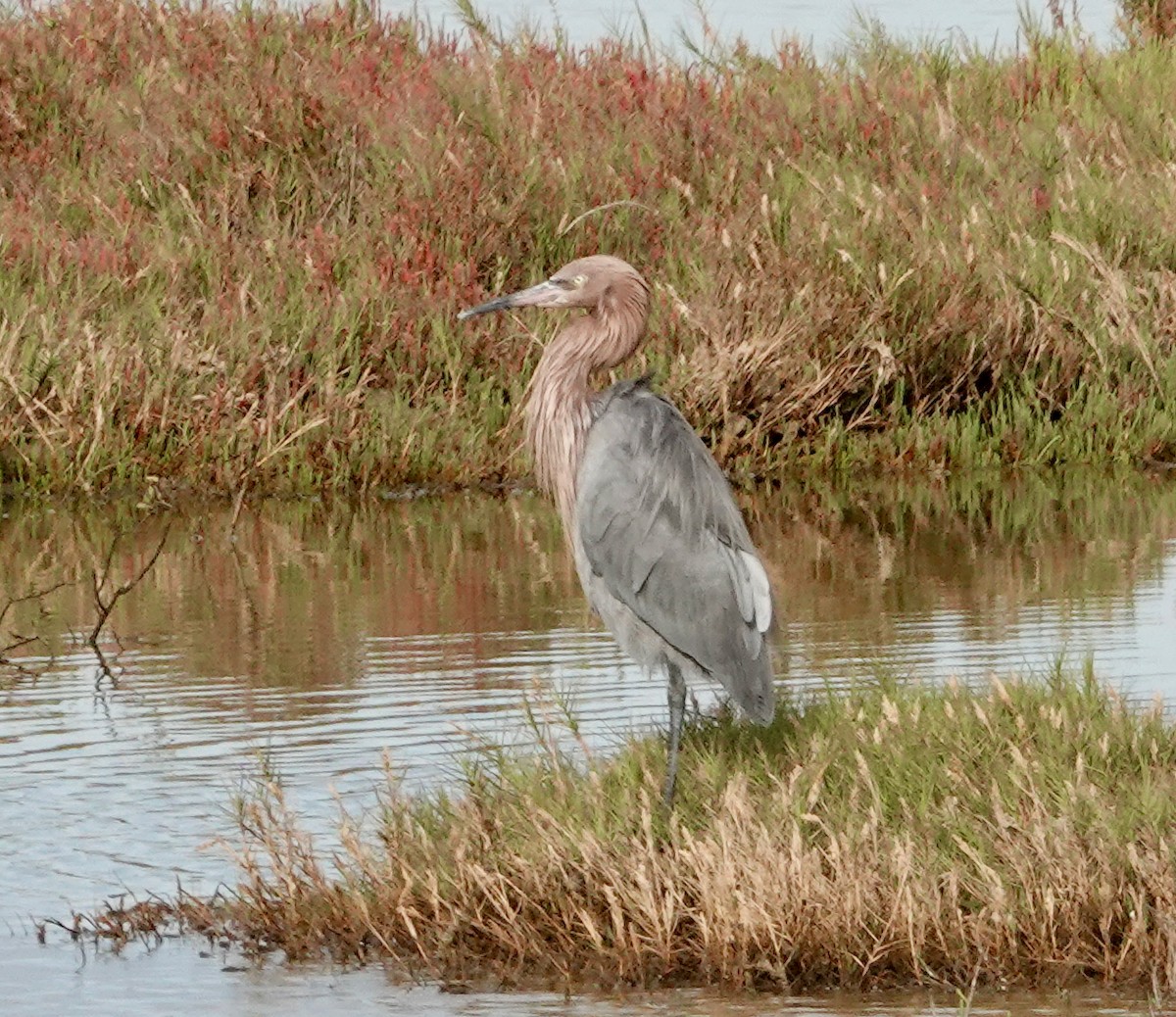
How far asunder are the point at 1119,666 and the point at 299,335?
596 centimetres

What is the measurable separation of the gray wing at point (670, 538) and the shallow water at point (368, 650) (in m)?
0.41

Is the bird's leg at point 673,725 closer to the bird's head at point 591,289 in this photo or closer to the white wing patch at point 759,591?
the white wing patch at point 759,591

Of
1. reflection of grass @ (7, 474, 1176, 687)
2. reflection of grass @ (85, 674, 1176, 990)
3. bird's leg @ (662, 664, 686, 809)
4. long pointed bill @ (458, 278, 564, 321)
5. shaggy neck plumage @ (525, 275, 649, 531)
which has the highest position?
long pointed bill @ (458, 278, 564, 321)

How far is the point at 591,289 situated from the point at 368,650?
2638 mm

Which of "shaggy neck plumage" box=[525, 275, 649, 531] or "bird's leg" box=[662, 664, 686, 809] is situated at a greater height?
"shaggy neck plumage" box=[525, 275, 649, 531]

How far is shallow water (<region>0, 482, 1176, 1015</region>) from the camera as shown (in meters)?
6.05

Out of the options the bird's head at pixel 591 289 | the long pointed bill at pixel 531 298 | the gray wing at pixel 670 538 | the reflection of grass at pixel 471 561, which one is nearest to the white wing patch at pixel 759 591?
the gray wing at pixel 670 538

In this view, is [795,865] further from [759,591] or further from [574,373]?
[574,373]

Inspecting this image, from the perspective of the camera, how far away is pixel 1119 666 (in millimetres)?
8469

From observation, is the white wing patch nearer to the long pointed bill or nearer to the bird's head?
the bird's head

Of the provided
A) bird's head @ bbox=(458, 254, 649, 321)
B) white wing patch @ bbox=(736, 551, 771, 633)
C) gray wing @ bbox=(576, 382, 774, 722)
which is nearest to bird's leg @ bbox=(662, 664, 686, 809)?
gray wing @ bbox=(576, 382, 774, 722)

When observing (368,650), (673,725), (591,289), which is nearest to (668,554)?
(673,725)

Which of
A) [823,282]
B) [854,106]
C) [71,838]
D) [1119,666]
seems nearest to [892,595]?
[1119,666]

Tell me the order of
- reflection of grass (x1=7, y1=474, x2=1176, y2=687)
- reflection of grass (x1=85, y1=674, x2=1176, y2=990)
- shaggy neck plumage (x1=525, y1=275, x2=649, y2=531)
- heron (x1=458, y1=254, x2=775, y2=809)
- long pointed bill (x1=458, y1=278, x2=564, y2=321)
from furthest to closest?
reflection of grass (x1=7, y1=474, x2=1176, y2=687) < long pointed bill (x1=458, y1=278, x2=564, y2=321) < shaggy neck plumage (x1=525, y1=275, x2=649, y2=531) < heron (x1=458, y1=254, x2=775, y2=809) < reflection of grass (x1=85, y1=674, x2=1176, y2=990)
